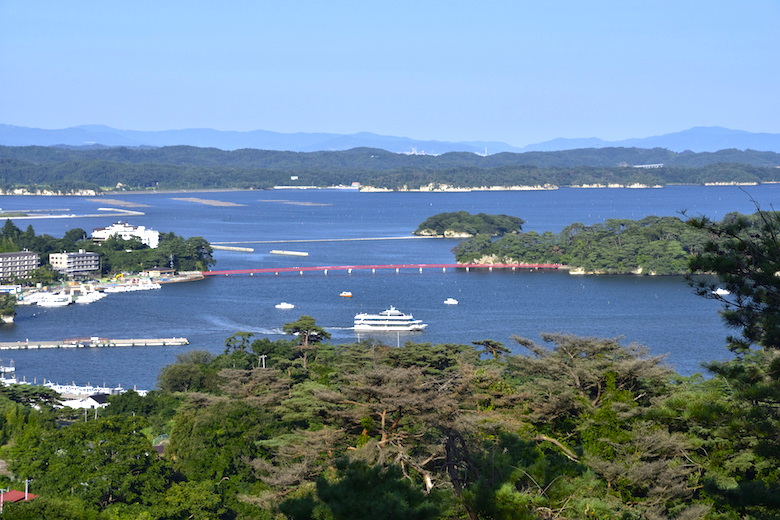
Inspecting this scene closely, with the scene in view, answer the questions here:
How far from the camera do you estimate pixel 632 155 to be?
176750mm

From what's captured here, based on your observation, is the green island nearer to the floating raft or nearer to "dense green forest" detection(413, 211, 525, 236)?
the floating raft

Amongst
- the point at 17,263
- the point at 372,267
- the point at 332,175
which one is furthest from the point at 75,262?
the point at 332,175

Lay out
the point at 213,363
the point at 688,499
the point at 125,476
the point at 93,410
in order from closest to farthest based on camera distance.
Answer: the point at 688,499, the point at 125,476, the point at 93,410, the point at 213,363

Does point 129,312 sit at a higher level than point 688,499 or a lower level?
lower

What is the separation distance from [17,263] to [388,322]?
67.6 ft

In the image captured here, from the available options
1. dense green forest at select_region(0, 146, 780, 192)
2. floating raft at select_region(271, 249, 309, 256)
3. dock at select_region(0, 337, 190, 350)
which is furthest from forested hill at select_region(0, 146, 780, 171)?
dock at select_region(0, 337, 190, 350)

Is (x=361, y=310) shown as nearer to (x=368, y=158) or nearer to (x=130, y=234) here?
(x=130, y=234)

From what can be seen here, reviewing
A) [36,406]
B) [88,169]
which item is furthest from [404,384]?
[88,169]

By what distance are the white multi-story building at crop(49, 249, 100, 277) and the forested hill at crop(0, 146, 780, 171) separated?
116 m

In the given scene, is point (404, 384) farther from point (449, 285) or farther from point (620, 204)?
point (620, 204)

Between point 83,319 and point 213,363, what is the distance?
12526 mm

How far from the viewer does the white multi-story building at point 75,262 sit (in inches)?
1481

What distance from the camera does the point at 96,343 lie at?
75.9 feet

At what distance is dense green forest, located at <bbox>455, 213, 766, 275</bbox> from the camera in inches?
1510
